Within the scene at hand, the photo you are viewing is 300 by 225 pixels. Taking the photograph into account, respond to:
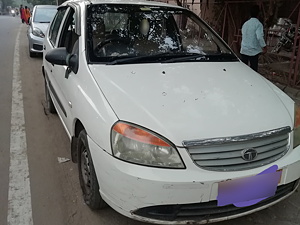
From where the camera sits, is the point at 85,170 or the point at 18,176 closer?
the point at 85,170

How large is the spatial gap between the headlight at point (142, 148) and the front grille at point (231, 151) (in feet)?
0.40

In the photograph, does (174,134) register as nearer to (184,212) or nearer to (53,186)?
(184,212)

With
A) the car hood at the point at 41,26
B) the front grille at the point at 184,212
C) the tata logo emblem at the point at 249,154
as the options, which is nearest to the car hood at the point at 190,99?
the tata logo emblem at the point at 249,154

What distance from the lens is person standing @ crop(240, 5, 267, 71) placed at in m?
5.69

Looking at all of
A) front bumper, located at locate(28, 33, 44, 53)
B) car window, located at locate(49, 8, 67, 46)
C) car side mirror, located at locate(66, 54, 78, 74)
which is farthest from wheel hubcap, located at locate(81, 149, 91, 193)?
→ front bumper, located at locate(28, 33, 44, 53)

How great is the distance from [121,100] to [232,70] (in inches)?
47.3

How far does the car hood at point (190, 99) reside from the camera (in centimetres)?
203

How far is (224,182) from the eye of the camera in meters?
1.94

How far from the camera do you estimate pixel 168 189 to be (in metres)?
1.90

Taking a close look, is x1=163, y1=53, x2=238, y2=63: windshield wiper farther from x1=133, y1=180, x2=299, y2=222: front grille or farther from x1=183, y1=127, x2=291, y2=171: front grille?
x1=133, y1=180, x2=299, y2=222: front grille

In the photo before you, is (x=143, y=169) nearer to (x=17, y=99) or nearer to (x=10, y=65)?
(x=17, y=99)

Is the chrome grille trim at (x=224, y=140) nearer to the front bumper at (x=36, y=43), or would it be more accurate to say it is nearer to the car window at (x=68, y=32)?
the car window at (x=68, y=32)

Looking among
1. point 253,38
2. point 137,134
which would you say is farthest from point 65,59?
point 253,38

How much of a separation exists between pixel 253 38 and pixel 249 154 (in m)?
4.39
